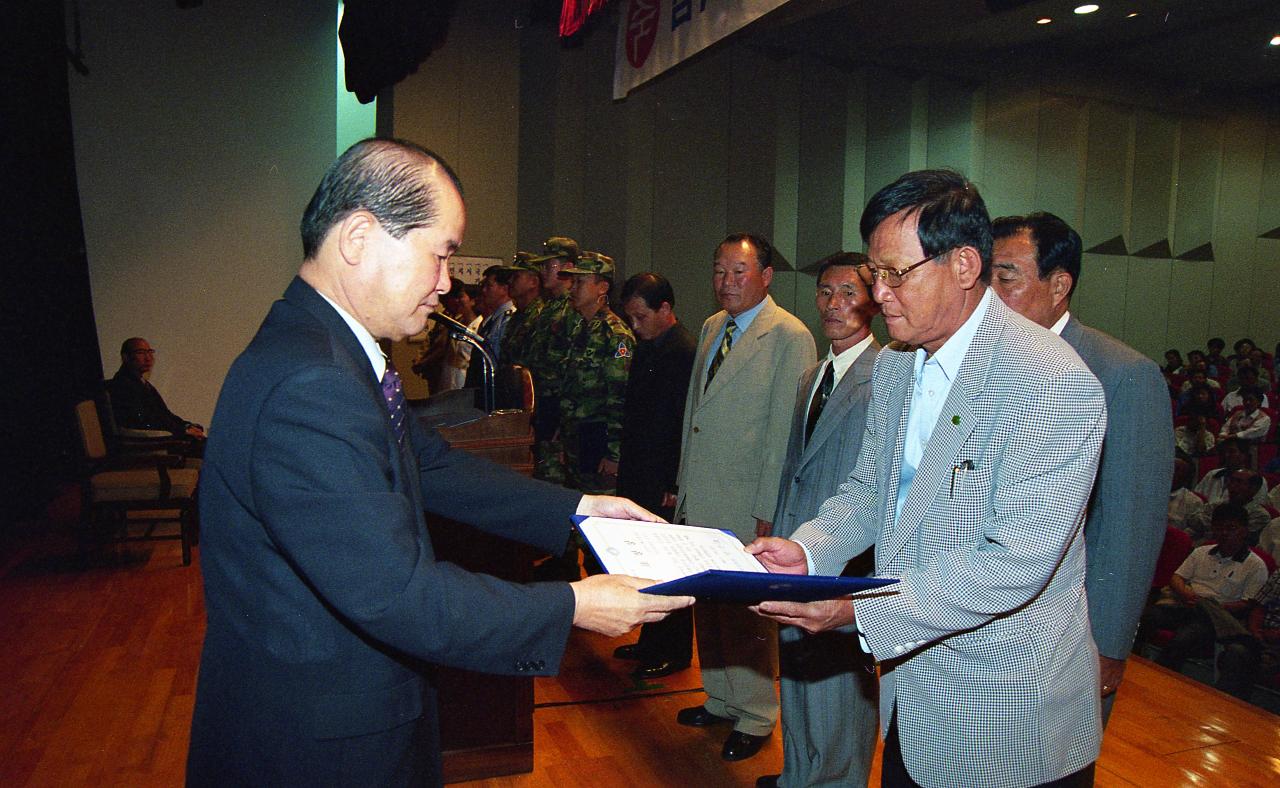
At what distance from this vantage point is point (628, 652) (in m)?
3.91

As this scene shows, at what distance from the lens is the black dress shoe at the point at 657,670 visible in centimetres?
372

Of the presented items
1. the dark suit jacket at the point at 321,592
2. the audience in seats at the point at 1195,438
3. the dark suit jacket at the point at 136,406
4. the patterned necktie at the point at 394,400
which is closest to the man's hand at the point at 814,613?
the dark suit jacket at the point at 321,592

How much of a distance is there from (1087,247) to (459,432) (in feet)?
28.0

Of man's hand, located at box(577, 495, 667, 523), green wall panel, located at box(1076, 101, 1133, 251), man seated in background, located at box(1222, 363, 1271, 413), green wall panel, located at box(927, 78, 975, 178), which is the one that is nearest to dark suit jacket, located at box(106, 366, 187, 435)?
man's hand, located at box(577, 495, 667, 523)

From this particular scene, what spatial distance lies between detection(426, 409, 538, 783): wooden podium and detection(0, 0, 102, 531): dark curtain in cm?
458

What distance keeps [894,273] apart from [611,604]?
2.35ft

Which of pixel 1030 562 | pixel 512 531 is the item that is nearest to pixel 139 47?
pixel 512 531

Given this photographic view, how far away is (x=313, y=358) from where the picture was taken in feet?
3.66

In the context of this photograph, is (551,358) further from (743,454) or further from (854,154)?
(854,154)

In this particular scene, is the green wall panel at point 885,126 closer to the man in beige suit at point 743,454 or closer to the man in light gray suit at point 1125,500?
the man in beige suit at point 743,454

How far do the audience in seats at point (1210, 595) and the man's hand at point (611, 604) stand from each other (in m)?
3.63

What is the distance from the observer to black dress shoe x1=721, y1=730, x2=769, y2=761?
300 cm

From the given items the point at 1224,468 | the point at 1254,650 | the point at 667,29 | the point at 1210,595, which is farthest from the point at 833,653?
the point at 1224,468

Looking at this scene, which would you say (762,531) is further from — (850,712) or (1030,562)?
(1030,562)
